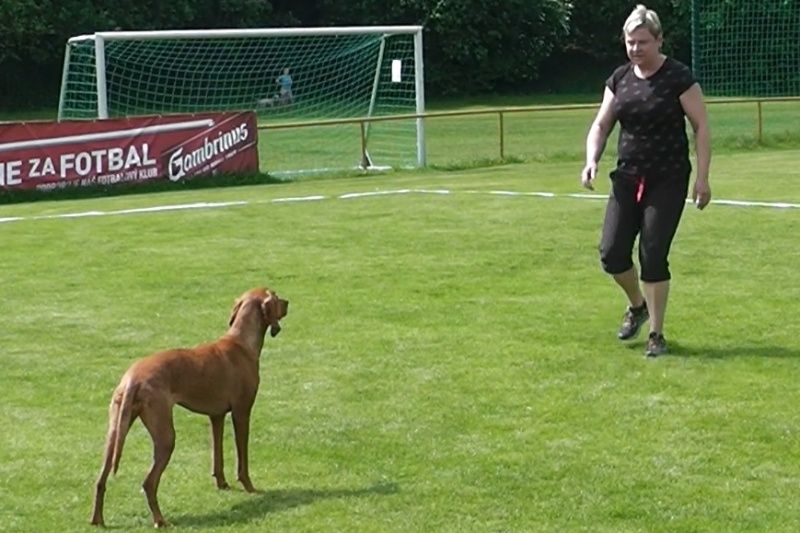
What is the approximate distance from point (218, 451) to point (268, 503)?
33 centimetres

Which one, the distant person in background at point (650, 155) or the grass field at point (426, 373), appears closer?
the grass field at point (426, 373)

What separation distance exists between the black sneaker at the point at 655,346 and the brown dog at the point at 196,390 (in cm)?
326

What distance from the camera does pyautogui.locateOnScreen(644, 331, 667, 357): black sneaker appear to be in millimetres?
9703

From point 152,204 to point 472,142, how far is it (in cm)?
1755

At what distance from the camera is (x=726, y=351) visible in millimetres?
9859

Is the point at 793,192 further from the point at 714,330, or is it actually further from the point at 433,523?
the point at 433,523

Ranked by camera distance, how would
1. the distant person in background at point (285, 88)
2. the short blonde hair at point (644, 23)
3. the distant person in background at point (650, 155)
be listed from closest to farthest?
the short blonde hair at point (644, 23)
the distant person in background at point (650, 155)
the distant person in background at point (285, 88)

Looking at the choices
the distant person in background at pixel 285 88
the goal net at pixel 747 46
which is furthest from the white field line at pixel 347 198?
the goal net at pixel 747 46

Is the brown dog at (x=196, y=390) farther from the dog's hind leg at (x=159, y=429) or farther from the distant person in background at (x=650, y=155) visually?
the distant person in background at (x=650, y=155)

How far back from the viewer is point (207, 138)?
24.4 m

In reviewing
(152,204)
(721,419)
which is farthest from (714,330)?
(152,204)

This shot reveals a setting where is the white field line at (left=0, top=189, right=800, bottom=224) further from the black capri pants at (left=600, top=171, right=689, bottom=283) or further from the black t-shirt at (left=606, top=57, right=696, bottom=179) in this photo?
the black t-shirt at (left=606, top=57, right=696, bottom=179)

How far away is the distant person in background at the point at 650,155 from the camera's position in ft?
31.1

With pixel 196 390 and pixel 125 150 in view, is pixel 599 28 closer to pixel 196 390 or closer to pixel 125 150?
pixel 125 150
